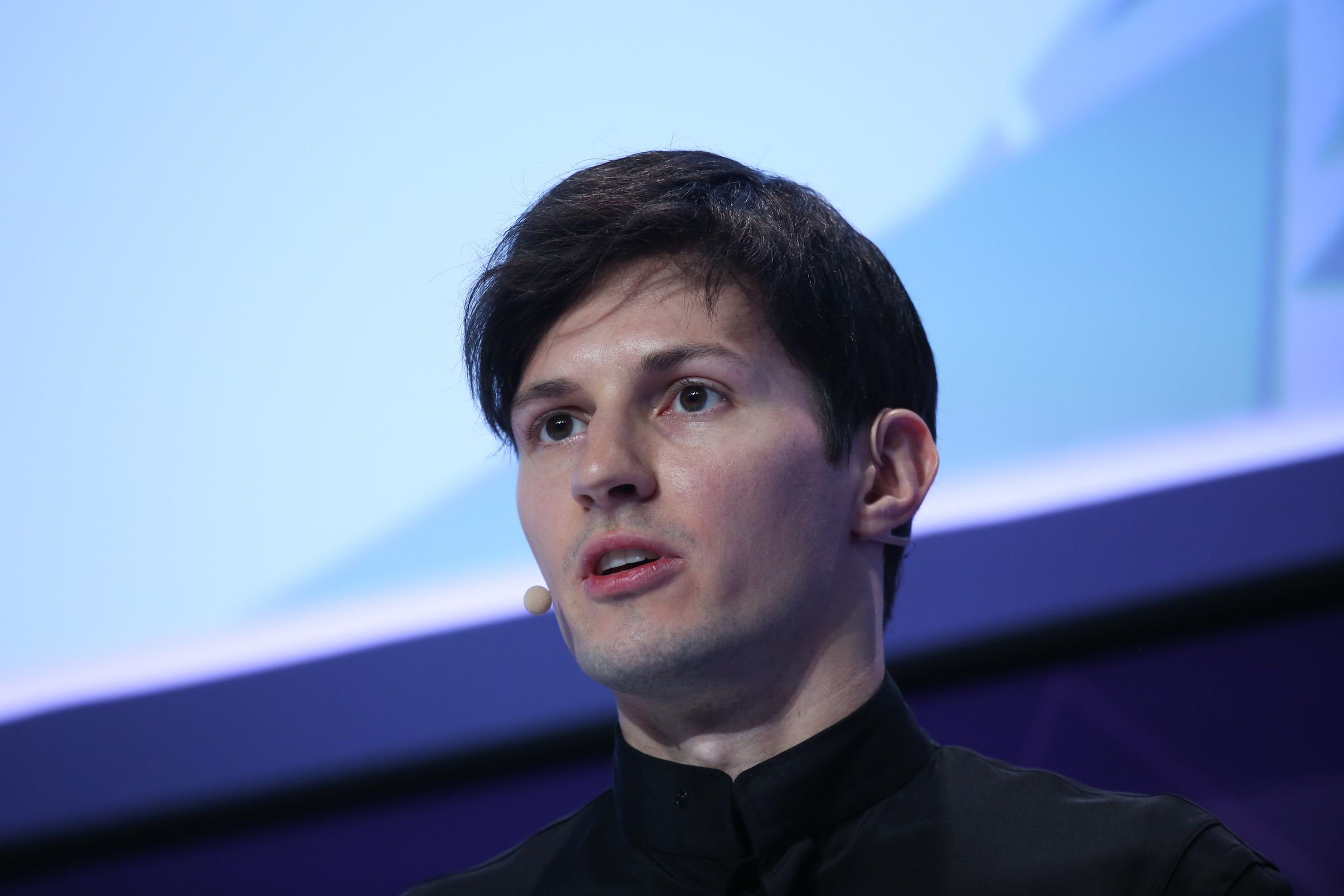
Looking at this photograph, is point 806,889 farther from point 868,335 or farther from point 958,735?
point 958,735

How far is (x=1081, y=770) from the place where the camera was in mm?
1945

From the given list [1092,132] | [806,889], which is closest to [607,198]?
[806,889]

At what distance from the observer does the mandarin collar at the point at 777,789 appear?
48.3 inches

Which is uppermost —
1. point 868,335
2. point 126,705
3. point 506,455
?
point 868,335

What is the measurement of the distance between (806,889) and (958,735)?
2.75 feet

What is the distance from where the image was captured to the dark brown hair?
1.31 metres

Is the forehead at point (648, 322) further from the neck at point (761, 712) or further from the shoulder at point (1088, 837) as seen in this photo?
the shoulder at point (1088, 837)

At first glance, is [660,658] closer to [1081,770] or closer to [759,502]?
[759,502]

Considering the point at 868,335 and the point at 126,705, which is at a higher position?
the point at 868,335

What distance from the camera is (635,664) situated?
117 centimetres

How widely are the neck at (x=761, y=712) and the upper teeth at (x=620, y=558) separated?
0.51 feet

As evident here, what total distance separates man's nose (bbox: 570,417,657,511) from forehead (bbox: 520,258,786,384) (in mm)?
82

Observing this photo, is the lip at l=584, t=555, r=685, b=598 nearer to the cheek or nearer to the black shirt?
the cheek

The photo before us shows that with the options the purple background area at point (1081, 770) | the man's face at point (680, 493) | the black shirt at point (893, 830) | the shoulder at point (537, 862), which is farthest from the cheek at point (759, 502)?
the purple background area at point (1081, 770)
